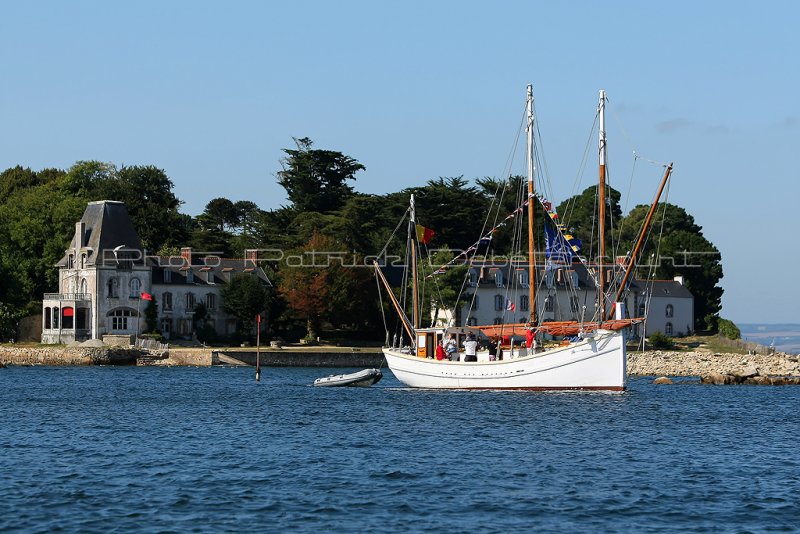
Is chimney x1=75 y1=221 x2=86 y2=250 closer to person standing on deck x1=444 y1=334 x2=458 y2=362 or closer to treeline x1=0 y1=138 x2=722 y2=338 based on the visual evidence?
treeline x1=0 y1=138 x2=722 y2=338

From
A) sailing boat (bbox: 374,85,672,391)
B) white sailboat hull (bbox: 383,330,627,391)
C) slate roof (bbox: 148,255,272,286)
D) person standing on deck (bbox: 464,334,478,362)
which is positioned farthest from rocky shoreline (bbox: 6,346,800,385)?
white sailboat hull (bbox: 383,330,627,391)

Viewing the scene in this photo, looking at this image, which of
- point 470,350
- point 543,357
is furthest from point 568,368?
point 470,350

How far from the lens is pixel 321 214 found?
120375mm

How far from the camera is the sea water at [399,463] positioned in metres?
28.2

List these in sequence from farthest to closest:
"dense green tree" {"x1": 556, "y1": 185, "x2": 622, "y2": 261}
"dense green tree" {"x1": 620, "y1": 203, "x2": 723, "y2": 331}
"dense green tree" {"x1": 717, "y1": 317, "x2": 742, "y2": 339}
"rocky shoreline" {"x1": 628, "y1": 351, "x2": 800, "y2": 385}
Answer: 1. "dense green tree" {"x1": 556, "y1": 185, "x2": 622, "y2": 261}
2. "dense green tree" {"x1": 620, "y1": 203, "x2": 723, "y2": 331}
3. "dense green tree" {"x1": 717, "y1": 317, "x2": 742, "y2": 339}
4. "rocky shoreline" {"x1": 628, "y1": 351, "x2": 800, "y2": 385}

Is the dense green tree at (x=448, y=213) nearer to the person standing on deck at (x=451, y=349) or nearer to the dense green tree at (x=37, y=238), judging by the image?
the dense green tree at (x=37, y=238)

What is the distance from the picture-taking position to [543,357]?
58062 millimetres

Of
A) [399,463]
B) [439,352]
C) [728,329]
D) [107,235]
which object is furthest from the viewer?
[728,329]

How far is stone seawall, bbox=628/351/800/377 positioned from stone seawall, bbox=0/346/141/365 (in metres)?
37.2

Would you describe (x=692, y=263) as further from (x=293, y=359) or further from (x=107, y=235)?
(x=107, y=235)

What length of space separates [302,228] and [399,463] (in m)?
81.6

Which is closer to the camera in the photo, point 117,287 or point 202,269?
point 117,287

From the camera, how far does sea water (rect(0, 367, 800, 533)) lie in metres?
28.2

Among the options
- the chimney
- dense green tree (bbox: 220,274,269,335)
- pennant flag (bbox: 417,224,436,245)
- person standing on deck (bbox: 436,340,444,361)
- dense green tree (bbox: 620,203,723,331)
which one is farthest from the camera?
dense green tree (bbox: 620,203,723,331)
